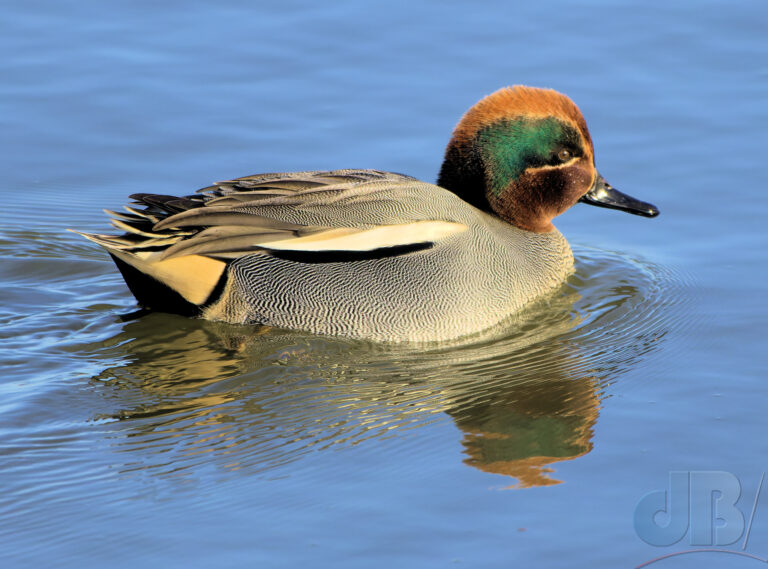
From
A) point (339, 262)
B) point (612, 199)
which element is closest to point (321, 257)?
point (339, 262)

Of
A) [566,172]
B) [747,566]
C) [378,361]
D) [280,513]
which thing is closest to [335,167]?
[566,172]

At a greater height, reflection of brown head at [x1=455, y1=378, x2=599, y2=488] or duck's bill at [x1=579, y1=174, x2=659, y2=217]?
duck's bill at [x1=579, y1=174, x2=659, y2=217]

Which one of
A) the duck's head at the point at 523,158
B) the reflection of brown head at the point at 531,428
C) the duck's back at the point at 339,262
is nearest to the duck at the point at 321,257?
the duck's back at the point at 339,262

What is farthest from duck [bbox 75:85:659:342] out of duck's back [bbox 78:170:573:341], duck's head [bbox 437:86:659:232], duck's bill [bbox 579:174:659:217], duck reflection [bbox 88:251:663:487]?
duck's bill [bbox 579:174:659:217]

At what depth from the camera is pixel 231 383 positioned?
6.64 m

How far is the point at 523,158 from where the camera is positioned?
779 cm

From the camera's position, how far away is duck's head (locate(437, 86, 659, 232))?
7.68 meters

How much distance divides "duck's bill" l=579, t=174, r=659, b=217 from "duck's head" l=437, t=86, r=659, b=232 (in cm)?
1

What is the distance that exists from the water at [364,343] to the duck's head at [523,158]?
63 centimetres

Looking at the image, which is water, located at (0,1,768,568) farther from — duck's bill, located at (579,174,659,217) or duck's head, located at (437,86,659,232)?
duck's head, located at (437,86,659,232)

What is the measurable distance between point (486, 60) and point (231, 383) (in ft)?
15.9

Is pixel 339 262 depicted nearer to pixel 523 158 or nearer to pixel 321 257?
pixel 321 257

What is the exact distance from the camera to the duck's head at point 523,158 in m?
7.68

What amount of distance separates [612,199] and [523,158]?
2.67ft
